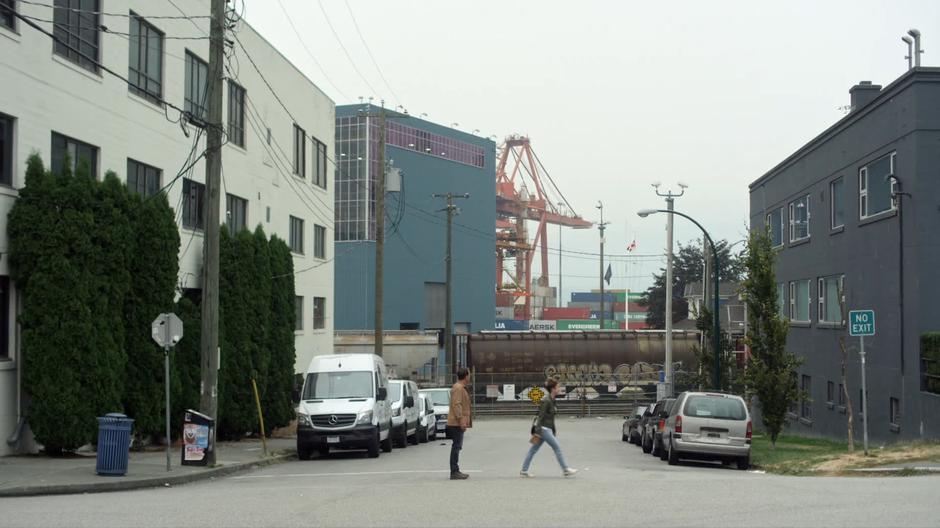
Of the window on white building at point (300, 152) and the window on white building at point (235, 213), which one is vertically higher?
the window on white building at point (300, 152)

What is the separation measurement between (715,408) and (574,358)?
33717 mm

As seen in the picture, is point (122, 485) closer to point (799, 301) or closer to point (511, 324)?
point (799, 301)

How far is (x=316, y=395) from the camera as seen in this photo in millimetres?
25016

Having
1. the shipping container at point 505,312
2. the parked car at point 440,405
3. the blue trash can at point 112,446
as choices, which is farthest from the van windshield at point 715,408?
the shipping container at point 505,312

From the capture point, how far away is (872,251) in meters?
28.8

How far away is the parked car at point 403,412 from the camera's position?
29125 millimetres

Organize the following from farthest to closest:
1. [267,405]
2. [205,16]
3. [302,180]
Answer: [302,180] → [267,405] → [205,16]

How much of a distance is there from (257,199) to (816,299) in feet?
62.4

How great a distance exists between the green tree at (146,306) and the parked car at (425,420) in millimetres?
10683

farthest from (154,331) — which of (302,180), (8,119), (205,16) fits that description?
(302,180)

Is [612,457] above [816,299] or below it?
below

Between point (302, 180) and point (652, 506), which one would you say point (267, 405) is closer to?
point (302, 180)

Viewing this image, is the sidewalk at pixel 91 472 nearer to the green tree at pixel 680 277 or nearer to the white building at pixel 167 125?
the white building at pixel 167 125

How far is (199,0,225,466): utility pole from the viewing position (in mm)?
20203
